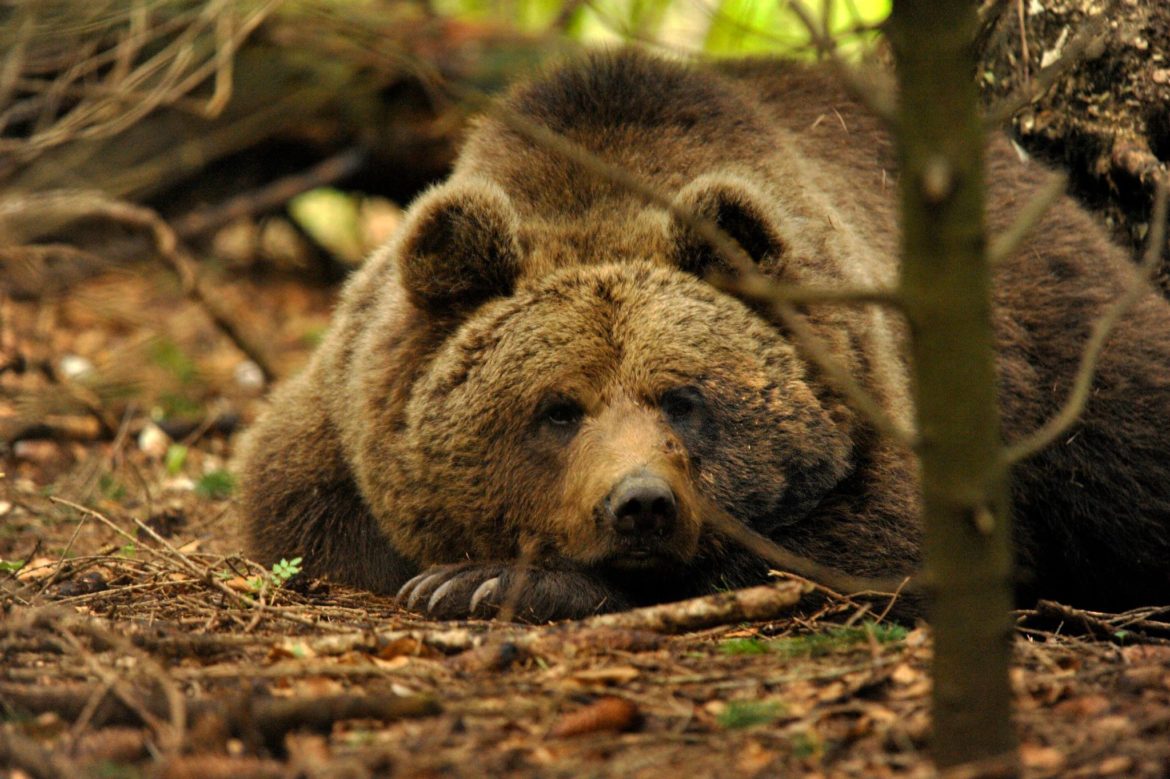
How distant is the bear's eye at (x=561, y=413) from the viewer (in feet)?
15.2

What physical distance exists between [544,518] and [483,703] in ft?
4.87

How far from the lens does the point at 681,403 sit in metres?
4.59

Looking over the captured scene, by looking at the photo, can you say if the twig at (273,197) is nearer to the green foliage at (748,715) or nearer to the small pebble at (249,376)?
the small pebble at (249,376)

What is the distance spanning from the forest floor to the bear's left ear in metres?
1.42

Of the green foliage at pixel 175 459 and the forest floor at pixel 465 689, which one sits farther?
the green foliage at pixel 175 459

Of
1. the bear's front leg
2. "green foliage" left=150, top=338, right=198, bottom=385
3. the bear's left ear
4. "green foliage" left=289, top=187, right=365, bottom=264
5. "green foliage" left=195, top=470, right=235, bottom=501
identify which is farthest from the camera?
"green foliage" left=289, top=187, right=365, bottom=264

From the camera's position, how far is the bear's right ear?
475 cm

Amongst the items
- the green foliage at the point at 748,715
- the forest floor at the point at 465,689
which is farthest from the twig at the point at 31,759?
the green foliage at the point at 748,715

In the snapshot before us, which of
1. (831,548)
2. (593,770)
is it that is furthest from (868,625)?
(593,770)

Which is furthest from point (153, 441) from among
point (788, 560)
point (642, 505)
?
point (788, 560)

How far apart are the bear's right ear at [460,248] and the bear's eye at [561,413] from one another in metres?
0.55

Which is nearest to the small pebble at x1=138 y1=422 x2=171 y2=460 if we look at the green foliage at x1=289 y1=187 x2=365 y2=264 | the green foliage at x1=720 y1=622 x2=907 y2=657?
the green foliage at x1=289 y1=187 x2=365 y2=264

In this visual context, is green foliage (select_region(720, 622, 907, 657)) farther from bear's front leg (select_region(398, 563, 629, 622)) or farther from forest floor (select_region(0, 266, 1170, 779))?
bear's front leg (select_region(398, 563, 629, 622))

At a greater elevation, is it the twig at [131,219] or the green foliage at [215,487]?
the twig at [131,219]
